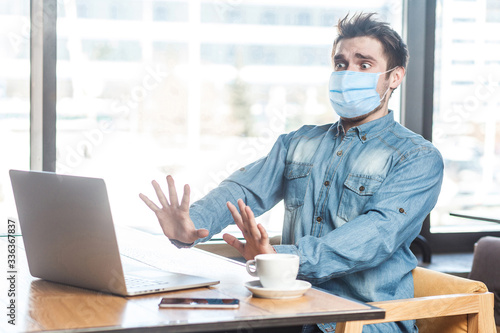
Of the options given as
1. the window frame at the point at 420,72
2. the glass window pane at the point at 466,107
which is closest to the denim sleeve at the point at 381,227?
the window frame at the point at 420,72

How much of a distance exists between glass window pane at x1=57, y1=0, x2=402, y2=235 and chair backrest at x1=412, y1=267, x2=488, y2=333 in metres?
1.65

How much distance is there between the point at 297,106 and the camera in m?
3.28

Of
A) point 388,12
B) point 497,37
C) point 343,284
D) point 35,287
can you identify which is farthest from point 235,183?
point 497,37

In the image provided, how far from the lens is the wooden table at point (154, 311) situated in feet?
3.31

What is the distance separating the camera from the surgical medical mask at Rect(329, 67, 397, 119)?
1.91 m

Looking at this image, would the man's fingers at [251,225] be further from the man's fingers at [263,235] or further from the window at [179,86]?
the window at [179,86]

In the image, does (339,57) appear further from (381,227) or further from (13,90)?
(13,90)

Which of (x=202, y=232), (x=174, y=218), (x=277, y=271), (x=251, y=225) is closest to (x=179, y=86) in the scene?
(x=174, y=218)

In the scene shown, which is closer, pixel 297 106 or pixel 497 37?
pixel 297 106

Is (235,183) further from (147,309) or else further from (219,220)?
(147,309)

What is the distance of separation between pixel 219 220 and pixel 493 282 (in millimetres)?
1379

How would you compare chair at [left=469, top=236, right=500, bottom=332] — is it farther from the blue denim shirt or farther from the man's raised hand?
the man's raised hand

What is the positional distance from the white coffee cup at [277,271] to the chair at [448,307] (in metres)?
0.20

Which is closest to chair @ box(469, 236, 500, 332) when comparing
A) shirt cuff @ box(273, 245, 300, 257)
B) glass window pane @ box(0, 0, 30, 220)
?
shirt cuff @ box(273, 245, 300, 257)
